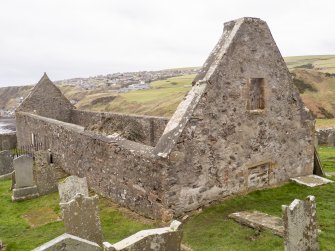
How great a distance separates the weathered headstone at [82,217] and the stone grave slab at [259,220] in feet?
11.5

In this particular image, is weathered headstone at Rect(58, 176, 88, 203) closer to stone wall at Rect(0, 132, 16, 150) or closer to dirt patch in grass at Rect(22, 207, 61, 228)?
dirt patch in grass at Rect(22, 207, 61, 228)

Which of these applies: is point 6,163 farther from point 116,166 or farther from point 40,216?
point 116,166

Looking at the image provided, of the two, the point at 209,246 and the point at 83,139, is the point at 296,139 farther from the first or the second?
the point at 83,139

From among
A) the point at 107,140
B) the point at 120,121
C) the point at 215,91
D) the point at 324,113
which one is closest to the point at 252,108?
the point at 215,91

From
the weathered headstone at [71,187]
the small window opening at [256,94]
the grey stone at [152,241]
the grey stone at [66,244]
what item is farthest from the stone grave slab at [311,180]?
the grey stone at [66,244]

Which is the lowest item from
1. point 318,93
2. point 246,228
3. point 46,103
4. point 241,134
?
point 246,228

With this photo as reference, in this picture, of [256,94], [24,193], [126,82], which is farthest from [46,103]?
[126,82]

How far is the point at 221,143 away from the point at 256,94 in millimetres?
2231

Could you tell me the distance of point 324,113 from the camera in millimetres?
37562

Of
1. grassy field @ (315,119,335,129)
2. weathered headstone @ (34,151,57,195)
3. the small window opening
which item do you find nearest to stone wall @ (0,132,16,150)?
weathered headstone @ (34,151,57,195)

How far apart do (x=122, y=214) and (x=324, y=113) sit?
32.3 meters

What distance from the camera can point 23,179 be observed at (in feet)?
44.0

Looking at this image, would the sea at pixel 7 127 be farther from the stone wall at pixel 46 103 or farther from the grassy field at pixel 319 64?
the grassy field at pixel 319 64

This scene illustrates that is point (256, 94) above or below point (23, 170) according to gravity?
above
